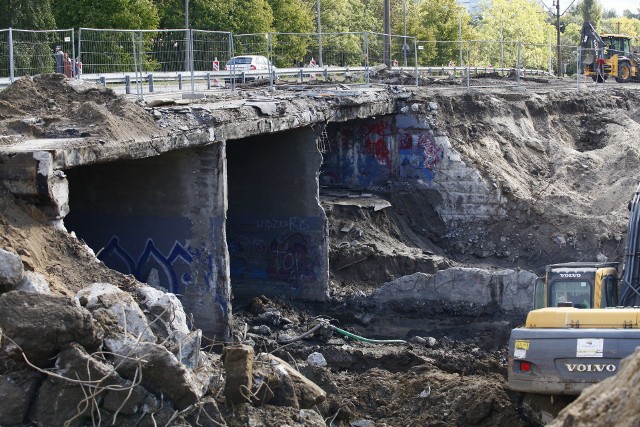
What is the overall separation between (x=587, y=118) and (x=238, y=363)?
1006 inches

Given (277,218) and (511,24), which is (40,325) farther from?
(511,24)

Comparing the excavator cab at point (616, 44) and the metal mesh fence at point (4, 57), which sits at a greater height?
the excavator cab at point (616, 44)

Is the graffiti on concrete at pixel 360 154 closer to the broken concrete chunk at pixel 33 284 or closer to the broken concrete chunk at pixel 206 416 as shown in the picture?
the broken concrete chunk at pixel 33 284

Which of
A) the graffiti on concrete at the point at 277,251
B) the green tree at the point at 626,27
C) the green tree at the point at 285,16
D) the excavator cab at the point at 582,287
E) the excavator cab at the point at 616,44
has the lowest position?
the graffiti on concrete at the point at 277,251

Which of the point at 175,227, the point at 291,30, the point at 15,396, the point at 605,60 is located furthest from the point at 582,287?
the point at 291,30

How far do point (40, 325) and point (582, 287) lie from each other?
7751mm

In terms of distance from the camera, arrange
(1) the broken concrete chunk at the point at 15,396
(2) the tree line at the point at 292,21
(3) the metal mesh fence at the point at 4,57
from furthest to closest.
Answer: (2) the tree line at the point at 292,21, (3) the metal mesh fence at the point at 4,57, (1) the broken concrete chunk at the point at 15,396

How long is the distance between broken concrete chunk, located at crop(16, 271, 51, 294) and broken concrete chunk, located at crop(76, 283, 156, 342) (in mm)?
379

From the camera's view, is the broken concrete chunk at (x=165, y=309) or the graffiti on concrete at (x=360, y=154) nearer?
the broken concrete chunk at (x=165, y=309)

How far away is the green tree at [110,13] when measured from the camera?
34656 millimetres

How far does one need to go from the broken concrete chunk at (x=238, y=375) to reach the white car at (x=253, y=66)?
55.7ft

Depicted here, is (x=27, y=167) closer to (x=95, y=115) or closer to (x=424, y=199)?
(x=95, y=115)

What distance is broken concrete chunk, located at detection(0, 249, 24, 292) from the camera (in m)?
11.0

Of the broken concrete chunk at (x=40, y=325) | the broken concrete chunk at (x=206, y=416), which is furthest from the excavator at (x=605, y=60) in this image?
the broken concrete chunk at (x=40, y=325)
